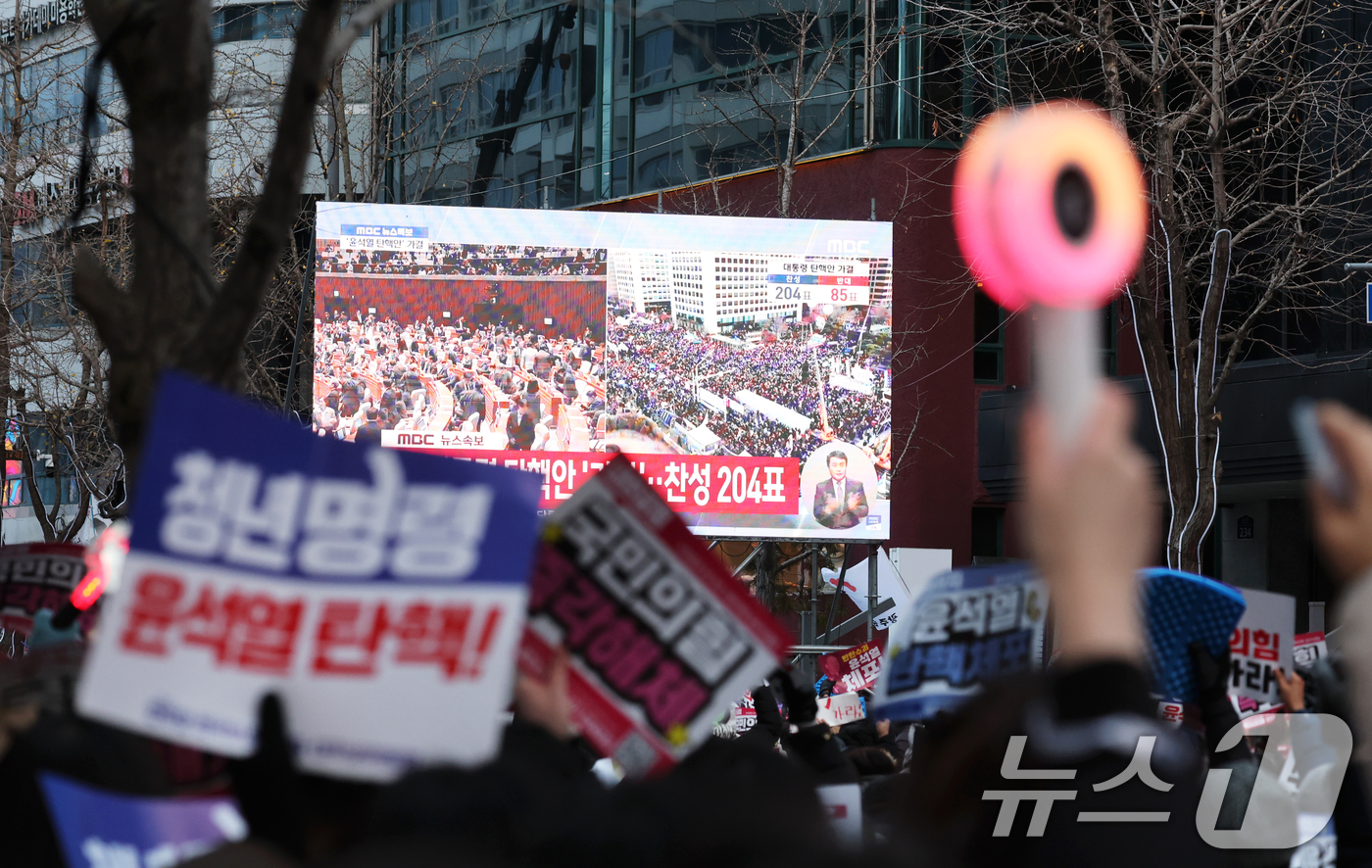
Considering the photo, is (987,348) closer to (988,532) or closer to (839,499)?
(988,532)

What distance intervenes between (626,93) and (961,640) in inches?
852

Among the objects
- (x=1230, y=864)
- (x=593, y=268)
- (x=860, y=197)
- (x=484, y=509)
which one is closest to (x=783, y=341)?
(x=593, y=268)

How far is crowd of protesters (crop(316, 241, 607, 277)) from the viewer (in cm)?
1823

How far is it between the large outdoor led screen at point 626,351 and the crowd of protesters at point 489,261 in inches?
0.9

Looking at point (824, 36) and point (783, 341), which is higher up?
point (824, 36)

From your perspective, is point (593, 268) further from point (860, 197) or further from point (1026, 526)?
point (1026, 526)

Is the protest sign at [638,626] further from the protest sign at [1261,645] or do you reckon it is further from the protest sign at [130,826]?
the protest sign at [1261,645]

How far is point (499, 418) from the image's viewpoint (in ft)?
59.5

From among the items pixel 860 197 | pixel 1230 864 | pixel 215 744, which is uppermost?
pixel 860 197

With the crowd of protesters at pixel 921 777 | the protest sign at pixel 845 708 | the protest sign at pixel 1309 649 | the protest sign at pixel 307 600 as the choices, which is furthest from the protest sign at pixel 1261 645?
the protest sign at pixel 845 708

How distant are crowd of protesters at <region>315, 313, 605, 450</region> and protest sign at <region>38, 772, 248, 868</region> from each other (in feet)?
51.8

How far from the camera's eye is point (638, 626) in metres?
2.75

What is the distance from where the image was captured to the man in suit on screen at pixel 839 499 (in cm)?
1811

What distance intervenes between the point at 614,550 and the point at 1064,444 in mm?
1420
